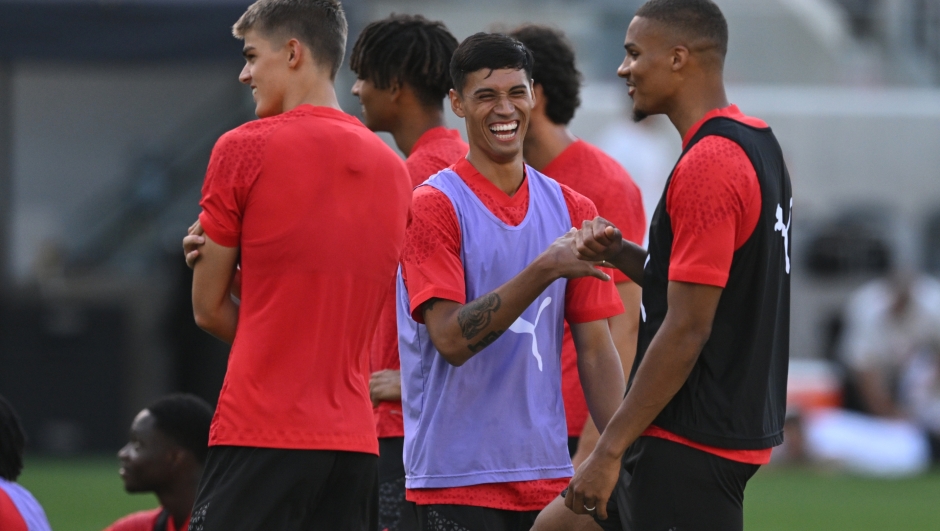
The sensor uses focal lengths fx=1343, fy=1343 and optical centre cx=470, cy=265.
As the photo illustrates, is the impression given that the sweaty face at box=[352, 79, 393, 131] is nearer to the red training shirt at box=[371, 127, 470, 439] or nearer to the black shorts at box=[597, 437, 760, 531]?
the red training shirt at box=[371, 127, 470, 439]

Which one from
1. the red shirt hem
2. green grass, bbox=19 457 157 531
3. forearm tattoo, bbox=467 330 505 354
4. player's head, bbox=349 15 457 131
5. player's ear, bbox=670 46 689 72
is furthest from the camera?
green grass, bbox=19 457 157 531

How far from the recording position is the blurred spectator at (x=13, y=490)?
13.8 feet

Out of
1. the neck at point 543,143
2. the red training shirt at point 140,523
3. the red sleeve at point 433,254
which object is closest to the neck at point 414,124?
the neck at point 543,143

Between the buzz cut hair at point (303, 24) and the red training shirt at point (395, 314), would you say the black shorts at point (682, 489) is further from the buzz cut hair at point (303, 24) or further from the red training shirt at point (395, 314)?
the buzz cut hair at point (303, 24)

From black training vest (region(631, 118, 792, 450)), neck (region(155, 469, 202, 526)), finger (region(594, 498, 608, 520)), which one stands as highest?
black training vest (region(631, 118, 792, 450))

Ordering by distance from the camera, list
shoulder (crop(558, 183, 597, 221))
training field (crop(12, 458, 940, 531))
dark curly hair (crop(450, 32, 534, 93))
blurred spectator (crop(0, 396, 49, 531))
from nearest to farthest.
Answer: dark curly hair (crop(450, 32, 534, 93)), shoulder (crop(558, 183, 597, 221)), blurred spectator (crop(0, 396, 49, 531)), training field (crop(12, 458, 940, 531))

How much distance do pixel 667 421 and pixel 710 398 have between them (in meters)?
0.13

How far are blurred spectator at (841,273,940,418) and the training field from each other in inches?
33.4

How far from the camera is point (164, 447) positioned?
15.9 ft

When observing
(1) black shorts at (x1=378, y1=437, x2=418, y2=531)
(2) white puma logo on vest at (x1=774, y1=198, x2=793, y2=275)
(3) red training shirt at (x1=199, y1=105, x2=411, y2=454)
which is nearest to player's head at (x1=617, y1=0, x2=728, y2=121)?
(2) white puma logo on vest at (x1=774, y1=198, x2=793, y2=275)

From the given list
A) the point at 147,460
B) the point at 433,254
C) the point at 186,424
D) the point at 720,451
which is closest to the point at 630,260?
the point at 433,254

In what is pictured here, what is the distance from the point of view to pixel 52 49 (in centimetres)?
1016

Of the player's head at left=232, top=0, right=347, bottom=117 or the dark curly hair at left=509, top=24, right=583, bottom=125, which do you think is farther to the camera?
the dark curly hair at left=509, top=24, right=583, bottom=125

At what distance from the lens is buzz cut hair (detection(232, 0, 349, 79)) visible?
3580 millimetres
